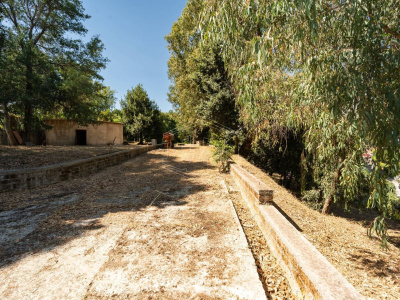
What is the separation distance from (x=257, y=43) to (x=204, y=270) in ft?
10.0

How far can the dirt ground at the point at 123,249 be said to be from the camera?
1938 millimetres

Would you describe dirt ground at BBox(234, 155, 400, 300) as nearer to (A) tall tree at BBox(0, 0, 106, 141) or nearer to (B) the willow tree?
(B) the willow tree

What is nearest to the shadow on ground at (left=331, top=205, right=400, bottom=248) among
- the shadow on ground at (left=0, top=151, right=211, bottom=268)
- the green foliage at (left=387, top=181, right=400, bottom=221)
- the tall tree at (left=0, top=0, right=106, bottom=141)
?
the green foliage at (left=387, top=181, right=400, bottom=221)

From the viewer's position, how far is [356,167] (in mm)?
4676

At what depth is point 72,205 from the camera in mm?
4242

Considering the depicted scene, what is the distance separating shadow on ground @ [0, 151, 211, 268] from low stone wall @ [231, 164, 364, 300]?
7.36 feet

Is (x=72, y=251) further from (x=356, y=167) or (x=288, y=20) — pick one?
(x=356, y=167)

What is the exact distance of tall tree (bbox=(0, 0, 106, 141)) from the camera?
9.33 meters

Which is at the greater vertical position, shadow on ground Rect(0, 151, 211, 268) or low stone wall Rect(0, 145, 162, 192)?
low stone wall Rect(0, 145, 162, 192)

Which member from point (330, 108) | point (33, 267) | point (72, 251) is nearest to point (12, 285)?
point (33, 267)

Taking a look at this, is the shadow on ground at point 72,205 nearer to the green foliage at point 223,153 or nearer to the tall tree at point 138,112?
the green foliage at point 223,153

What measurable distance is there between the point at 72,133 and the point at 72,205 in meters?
17.0

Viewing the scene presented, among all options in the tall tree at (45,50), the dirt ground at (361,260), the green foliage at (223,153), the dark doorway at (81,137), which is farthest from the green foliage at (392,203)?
the dark doorway at (81,137)

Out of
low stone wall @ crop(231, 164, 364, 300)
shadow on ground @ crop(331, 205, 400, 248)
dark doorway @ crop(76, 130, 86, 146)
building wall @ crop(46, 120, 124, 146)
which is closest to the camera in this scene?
low stone wall @ crop(231, 164, 364, 300)
